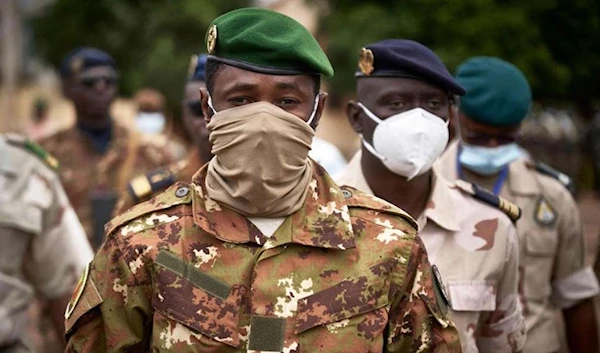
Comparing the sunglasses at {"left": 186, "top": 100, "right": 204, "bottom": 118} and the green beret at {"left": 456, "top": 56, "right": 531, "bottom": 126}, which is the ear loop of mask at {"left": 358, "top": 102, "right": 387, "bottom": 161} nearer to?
the green beret at {"left": 456, "top": 56, "right": 531, "bottom": 126}

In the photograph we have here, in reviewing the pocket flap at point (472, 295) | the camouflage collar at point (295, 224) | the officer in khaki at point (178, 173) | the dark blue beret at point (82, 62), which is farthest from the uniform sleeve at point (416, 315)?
the dark blue beret at point (82, 62)

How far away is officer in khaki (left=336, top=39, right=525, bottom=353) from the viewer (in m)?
4.38

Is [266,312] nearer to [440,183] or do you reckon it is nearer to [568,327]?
[440,183]

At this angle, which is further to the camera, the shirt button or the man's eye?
the shirt button

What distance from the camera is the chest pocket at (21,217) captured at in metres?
5.15

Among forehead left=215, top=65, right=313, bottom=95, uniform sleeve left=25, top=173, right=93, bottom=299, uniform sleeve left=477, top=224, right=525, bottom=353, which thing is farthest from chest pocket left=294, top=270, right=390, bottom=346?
uniform sleeve left=25, top=173, right=93, bottom=299

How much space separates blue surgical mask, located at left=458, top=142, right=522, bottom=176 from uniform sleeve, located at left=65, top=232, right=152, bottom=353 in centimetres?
282

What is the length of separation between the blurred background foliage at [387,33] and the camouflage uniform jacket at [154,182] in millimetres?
5034

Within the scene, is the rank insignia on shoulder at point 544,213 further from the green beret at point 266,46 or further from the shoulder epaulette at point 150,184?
the green beret at point 266,46

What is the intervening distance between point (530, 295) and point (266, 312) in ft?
9.23

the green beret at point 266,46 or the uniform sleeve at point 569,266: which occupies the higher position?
the green beret at point 266,46

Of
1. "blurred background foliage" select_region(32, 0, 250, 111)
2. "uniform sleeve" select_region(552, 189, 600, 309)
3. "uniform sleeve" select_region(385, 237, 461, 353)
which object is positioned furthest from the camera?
"blurred background foliage" select_region(32, 0, 250, 111)

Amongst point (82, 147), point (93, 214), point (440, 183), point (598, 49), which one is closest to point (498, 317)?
point (440, 183)

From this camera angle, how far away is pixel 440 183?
4.66 m
